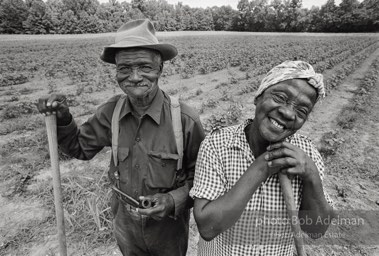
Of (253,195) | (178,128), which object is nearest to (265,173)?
(253,195)

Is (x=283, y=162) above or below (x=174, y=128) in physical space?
above

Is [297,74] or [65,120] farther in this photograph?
[65,120]

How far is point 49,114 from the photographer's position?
153 centimetres

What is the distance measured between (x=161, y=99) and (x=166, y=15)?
71218mm

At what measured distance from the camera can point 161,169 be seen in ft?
5.69

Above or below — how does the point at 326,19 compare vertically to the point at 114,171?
above

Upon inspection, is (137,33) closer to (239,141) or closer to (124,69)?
(124,69)

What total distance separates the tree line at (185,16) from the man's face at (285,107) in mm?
55770

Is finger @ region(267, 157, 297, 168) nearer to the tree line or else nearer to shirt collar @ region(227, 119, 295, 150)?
shirt collar @ region(227, 119, 295, 150)

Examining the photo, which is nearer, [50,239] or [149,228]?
[149,228]

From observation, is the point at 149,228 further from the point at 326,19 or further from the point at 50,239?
the point at 326,19

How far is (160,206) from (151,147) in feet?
1.28

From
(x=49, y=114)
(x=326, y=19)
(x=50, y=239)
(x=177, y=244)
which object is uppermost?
(x=326, y=19)

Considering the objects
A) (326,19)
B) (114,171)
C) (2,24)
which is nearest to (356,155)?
(114,171)
